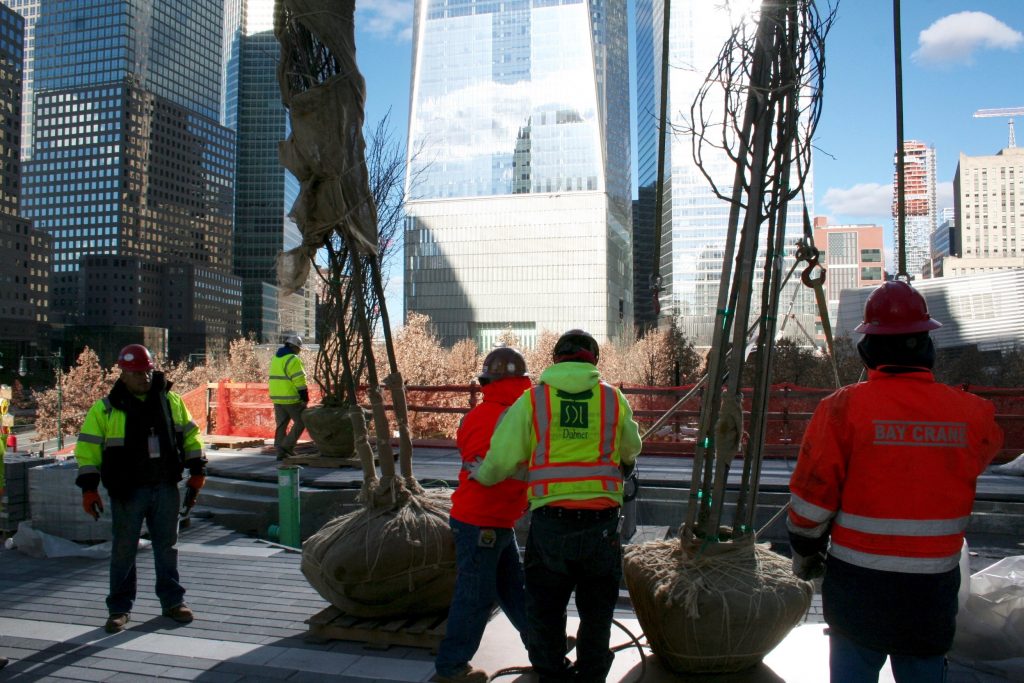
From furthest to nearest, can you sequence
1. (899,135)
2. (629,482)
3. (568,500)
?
(899,135)
(629,482)
(568,500)

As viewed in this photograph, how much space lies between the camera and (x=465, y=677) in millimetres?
4234

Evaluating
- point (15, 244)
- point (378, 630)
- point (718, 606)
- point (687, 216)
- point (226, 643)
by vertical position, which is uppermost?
point (687, 216)

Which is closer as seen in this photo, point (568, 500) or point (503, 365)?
point (568, 500)

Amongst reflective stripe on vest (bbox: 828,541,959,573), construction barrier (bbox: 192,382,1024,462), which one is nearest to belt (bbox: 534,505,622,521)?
reflective stripe on vest (bbox: 828,541,959,573)

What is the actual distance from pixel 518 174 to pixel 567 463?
120512 mm

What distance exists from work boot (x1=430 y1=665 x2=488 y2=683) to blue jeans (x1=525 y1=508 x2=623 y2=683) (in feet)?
1.58

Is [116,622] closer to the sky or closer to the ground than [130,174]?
closer to the ground

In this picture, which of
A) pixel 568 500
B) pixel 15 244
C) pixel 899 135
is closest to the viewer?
pixel 568 500

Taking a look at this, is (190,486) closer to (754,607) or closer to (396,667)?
(396,667)

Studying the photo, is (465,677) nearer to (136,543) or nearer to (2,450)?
(136,543)

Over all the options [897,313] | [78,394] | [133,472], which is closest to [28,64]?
[78,394]

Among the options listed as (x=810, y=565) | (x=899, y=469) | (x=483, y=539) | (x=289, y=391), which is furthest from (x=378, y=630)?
(x=289, y=391)

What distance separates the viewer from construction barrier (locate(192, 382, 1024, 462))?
12.9m

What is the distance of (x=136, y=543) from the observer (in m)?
5.48
